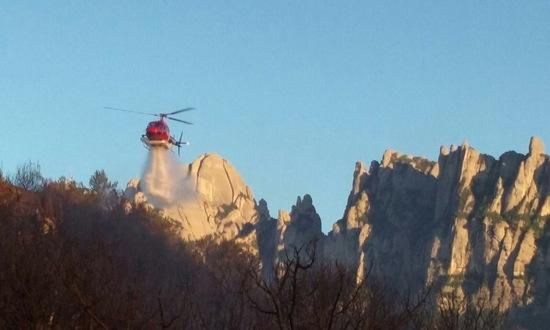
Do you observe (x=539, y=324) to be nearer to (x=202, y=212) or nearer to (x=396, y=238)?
(x=396, y=238)

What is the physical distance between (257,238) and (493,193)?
45.5 metres

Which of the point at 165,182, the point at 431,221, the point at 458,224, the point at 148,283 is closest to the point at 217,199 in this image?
the point at 165,182

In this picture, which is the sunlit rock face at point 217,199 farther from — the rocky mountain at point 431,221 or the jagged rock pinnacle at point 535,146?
the jagged rock pinnacle at point 535,146

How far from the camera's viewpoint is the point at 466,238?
477ft

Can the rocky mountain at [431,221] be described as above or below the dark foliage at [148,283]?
above

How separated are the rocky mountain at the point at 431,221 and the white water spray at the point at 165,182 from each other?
243 cm

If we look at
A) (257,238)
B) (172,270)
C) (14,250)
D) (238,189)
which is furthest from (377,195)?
(14,250)

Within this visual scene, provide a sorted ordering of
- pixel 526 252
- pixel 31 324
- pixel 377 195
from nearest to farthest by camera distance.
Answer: pixel 31 324 < pixel 526 252 < pixel 377 195

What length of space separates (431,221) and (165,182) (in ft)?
140

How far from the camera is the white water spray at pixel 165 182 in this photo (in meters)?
133

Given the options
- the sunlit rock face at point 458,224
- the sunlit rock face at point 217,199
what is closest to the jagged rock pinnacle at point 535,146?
the sunlit rock face at point 458,224

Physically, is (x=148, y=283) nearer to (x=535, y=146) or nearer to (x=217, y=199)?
(x=535, y=146)

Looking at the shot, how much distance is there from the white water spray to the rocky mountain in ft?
7.98

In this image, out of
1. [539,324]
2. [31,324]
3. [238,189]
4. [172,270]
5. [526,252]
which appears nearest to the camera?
[31,324]
